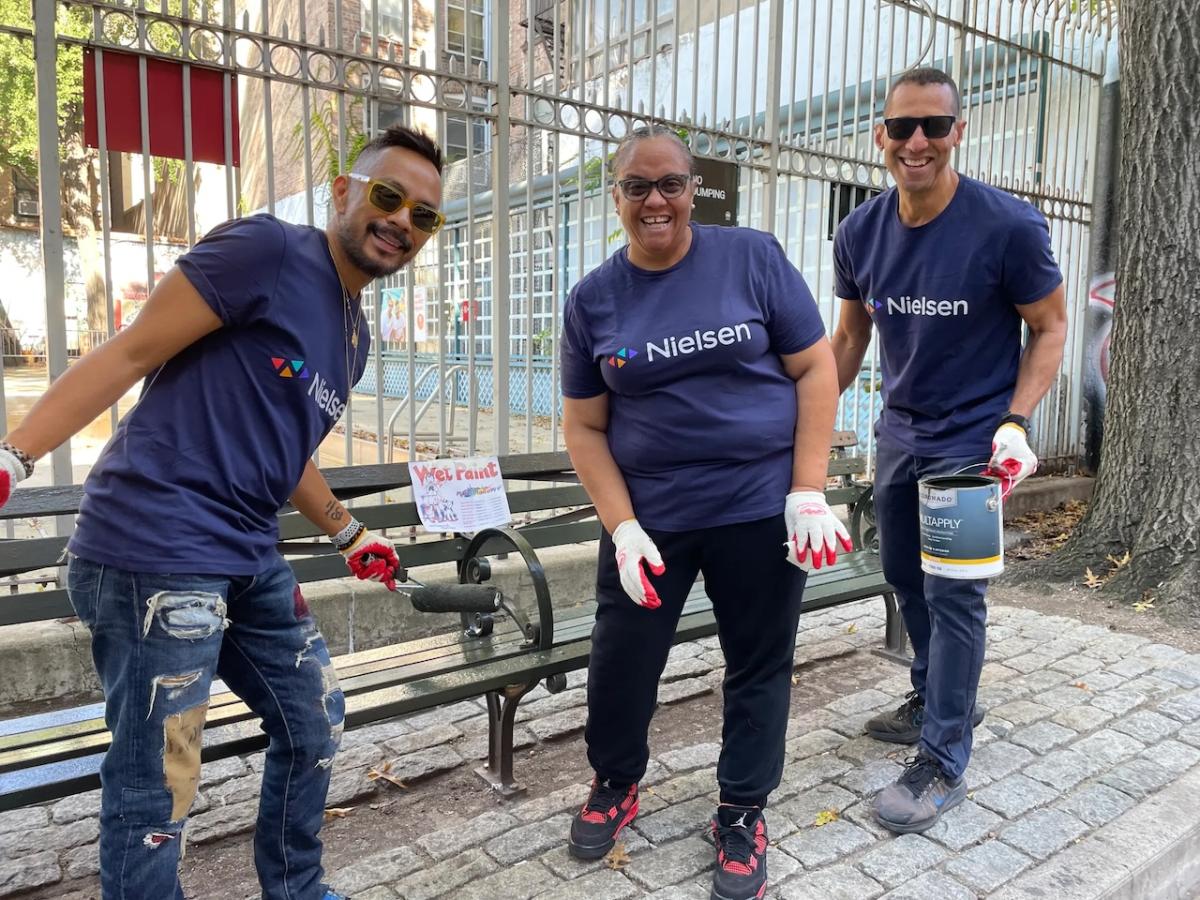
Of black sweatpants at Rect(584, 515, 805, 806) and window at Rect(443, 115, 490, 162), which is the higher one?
window at Rect(443, 115, 490, 162)

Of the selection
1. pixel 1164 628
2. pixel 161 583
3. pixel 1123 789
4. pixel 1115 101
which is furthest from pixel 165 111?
pixel 1115 101

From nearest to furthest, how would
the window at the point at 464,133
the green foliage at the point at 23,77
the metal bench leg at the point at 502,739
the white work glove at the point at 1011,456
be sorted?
the white work glove at the point at 1011,456 → the metal bench leg at the point at 502,739 → the green foliage at the point at 23,77 → the window at the point at 464,133

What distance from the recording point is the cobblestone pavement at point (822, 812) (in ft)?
7.80

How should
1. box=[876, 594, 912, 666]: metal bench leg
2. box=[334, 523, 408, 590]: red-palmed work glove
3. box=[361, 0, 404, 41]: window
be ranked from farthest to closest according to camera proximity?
box=[361, 0, 404, 41]: window
box=[876, 594, 912, 666]: metal bench leg
box=[334, 523, 408, 590]: red-palmed work glove

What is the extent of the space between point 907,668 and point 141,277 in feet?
12.7

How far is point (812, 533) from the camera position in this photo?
2.13 metres

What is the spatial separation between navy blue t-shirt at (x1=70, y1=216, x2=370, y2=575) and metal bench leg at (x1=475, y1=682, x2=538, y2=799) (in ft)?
3.64

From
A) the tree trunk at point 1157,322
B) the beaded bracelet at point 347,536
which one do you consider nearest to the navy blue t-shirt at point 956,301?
the beaded bracelet at point 347,536

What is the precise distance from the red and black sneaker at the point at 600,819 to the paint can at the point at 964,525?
1102 mm

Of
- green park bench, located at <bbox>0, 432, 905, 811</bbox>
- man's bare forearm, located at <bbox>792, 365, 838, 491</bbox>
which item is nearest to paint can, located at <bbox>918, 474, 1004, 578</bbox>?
man's bare forearm, located at <bbox>792, 365, 838, 491</bbox>

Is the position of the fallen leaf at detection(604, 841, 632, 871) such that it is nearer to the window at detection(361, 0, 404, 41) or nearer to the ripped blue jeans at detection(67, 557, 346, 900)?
the ripped blue jeans at detection(67, 557, 346, 900)

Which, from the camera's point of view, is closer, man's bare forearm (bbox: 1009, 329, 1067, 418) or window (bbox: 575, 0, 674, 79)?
A: man's bare forearm (bbox: 1009, 329, 1067, 418)

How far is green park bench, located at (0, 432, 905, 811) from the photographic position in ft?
7.22

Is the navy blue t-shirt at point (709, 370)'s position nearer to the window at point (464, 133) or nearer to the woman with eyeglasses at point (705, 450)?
the woman with eyeglasses at point (705, 450)
